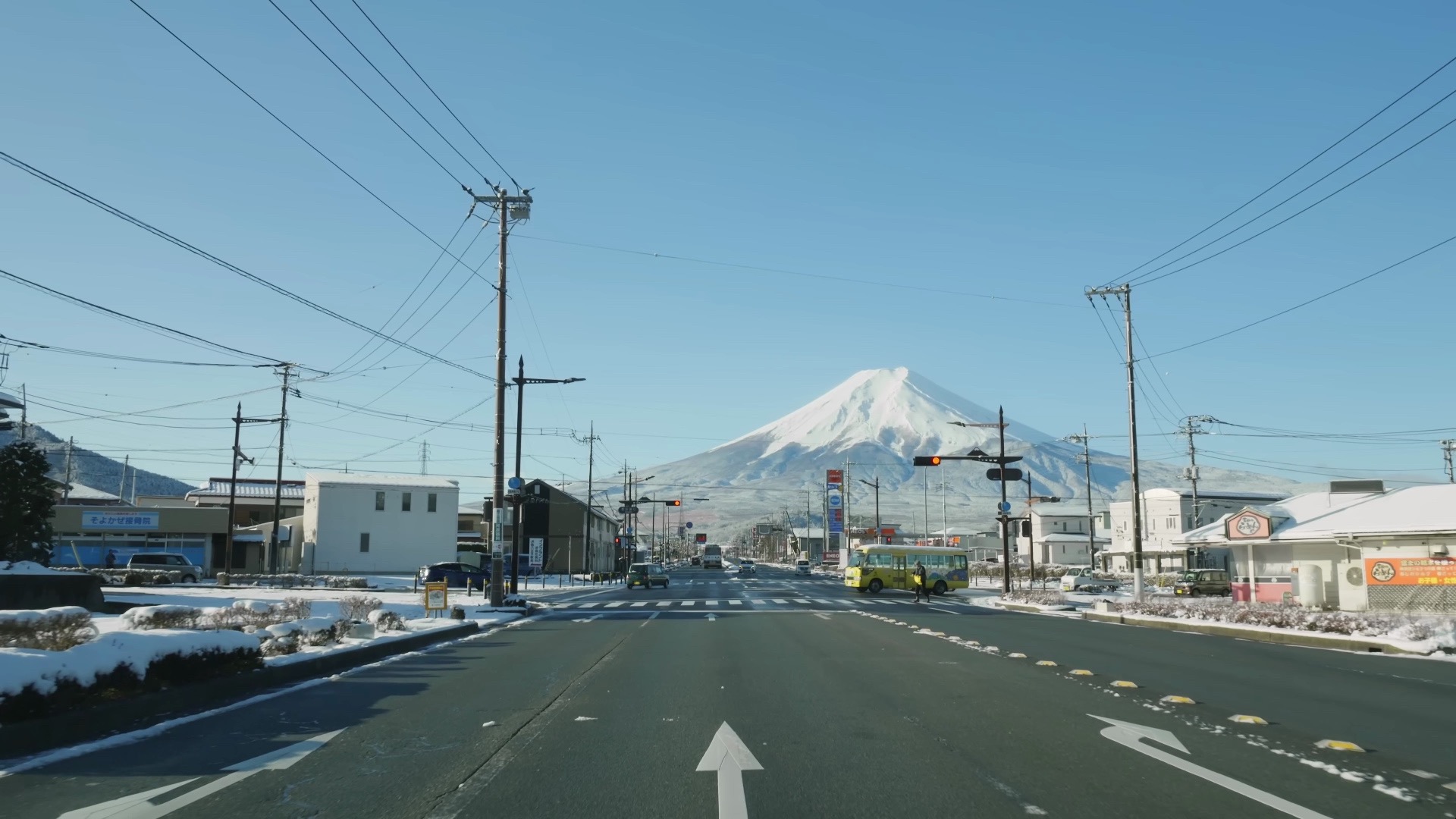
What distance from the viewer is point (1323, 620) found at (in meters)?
24.5

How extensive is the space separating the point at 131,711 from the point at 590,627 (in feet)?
51.8

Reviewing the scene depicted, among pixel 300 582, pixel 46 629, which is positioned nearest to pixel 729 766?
pixel 46 629

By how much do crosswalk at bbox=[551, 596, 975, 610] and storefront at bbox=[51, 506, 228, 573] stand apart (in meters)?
39.1

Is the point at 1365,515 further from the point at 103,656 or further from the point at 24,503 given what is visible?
the point at 24,503

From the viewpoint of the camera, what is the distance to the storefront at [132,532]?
6825cm

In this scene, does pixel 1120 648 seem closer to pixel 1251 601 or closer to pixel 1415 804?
pixel 1415 804

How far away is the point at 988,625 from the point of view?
2762 cm

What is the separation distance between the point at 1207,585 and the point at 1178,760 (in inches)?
1861

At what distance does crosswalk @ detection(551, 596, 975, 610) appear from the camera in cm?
3859

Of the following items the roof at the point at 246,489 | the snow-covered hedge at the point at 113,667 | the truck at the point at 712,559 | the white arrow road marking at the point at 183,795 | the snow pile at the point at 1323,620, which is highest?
the roof at the point at 246,489

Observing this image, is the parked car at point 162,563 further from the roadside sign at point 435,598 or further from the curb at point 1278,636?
the curb at point 1278,636

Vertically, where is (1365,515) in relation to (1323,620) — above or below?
above

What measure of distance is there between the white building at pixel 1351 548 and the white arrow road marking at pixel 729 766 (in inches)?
1014

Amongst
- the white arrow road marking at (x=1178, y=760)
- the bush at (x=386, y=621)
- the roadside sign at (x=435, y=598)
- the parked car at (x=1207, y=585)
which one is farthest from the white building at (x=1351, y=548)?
the bush at (x=386, y=621)
